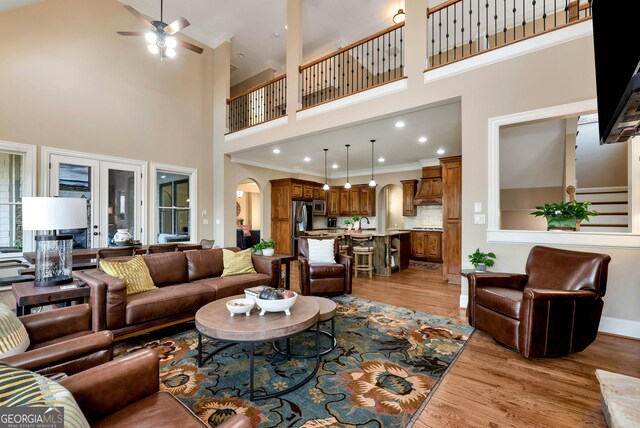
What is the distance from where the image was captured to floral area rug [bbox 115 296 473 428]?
1773 millimetres

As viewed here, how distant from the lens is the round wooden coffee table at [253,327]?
1916mm

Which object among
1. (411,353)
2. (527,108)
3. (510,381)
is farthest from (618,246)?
(411,353)

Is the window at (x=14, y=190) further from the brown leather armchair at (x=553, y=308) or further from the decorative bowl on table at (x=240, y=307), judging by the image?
the brown leather armchair at (x=553, y=308)

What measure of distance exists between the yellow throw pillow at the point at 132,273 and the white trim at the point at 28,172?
2702mm

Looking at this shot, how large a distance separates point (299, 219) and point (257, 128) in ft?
10.0

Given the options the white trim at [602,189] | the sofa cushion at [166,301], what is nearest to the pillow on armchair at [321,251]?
the sofa cushion at [166,301]

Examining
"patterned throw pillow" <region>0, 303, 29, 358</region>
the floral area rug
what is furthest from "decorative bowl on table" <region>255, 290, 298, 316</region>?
"patterned throw pillow" <region>0, 303, 29, 358</region>

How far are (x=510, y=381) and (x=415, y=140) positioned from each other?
4.71m

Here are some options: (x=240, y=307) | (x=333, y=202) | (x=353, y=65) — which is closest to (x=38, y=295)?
(x=240, y=307)

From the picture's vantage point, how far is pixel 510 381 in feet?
6.99

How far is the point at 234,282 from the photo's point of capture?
137 inches

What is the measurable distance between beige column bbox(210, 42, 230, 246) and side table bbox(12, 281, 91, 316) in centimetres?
427

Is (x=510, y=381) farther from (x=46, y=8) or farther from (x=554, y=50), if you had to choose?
(x=46, y=8)

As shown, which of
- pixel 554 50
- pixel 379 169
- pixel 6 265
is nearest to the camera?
pixel 554 50
